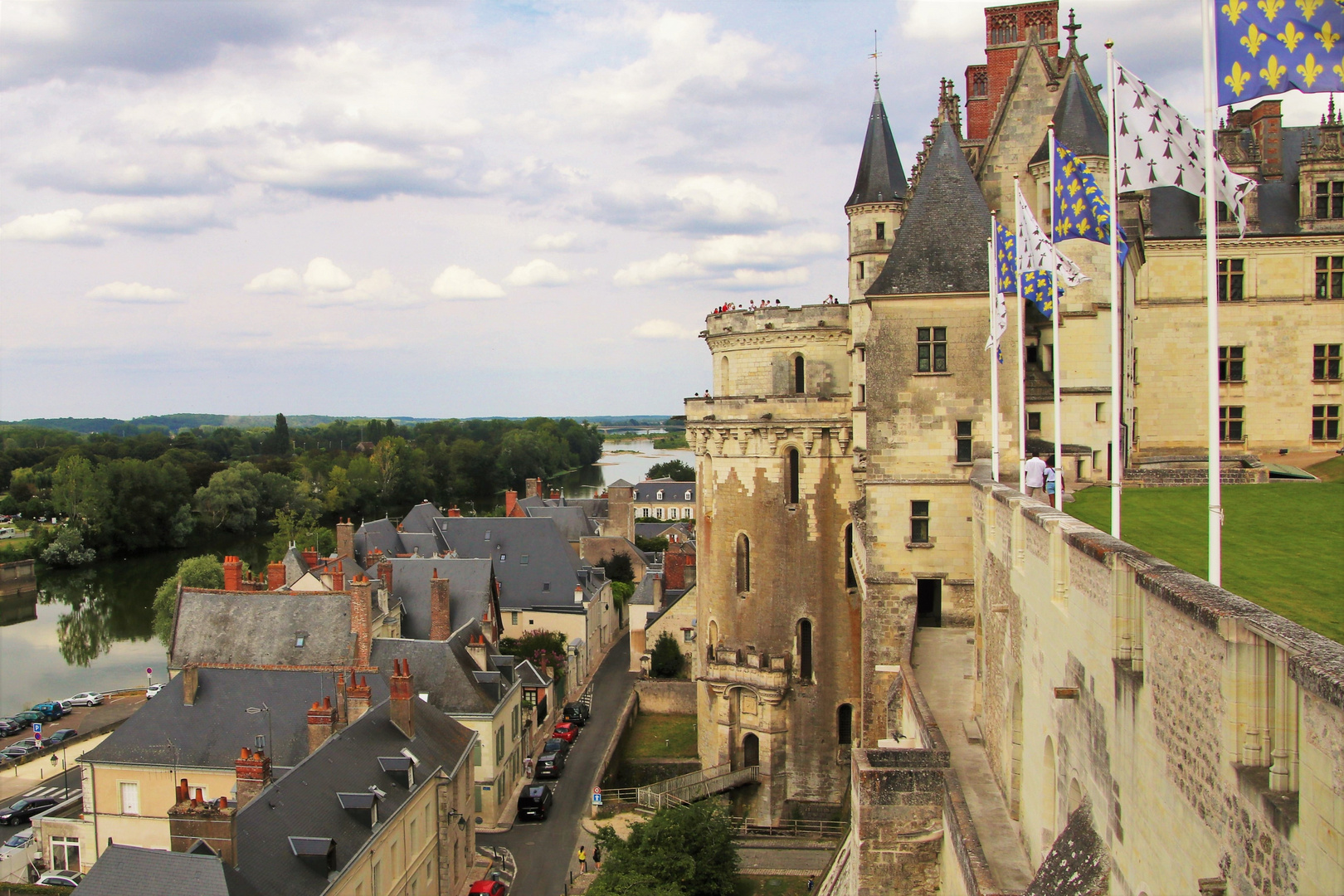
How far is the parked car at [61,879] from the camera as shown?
21.9 metres

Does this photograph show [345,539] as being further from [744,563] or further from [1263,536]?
[1263,536]

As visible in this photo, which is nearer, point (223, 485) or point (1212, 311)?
point (1212, 311)

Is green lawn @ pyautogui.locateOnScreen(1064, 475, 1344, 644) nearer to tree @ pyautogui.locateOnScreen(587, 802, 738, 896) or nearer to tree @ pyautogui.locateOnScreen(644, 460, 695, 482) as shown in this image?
tree @ pyautogui.locateOnScreen(587, 802, 738, 896)

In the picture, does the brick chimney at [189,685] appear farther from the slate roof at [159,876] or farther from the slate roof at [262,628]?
the slate roof at [159,876]

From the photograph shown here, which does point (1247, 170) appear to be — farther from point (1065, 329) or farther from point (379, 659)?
point (379, 659)

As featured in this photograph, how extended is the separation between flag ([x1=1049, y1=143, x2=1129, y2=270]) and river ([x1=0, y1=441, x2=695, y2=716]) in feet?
143

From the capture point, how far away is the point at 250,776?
19.2m

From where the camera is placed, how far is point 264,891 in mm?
15531

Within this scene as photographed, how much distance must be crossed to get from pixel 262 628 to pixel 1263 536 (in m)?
26.5

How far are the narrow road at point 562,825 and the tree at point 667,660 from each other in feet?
5.90

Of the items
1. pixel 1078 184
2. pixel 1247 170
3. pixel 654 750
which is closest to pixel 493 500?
pixel 654 750

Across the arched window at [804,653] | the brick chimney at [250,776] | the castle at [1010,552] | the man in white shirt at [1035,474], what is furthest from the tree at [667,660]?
the man in white shirt at [1035,474]

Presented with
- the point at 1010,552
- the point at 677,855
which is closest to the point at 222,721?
the point at 677,855

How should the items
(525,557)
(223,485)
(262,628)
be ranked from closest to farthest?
(262,628) → (525,557) → (223,485)
